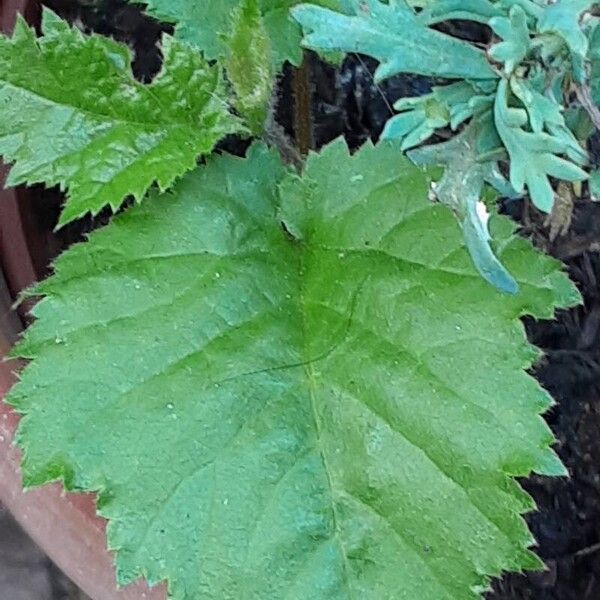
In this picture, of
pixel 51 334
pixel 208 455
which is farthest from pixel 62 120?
pixel 208 455

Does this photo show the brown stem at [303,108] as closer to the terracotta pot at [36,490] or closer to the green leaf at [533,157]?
the terracotta pot at [36,490]

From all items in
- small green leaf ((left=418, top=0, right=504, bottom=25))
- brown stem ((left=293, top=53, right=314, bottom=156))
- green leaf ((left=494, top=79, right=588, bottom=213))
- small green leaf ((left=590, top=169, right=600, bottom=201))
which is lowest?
brown stem ((left=293, top=53, right=314, bottom=156))

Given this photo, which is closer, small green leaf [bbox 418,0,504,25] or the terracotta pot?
small green leaf [bbox 418,0,504,25]

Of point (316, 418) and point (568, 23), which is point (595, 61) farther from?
point (316, 418)

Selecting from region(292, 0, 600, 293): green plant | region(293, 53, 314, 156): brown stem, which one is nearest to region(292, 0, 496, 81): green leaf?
region(292, 0, 600, 293): green plant

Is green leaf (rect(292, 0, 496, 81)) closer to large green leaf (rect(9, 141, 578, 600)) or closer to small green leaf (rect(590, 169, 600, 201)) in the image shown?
small green leaf (rect(590, 169, 600, 201))

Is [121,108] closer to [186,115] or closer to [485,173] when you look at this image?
[186,115]

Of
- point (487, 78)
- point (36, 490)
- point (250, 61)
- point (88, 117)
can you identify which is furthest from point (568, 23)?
point (36, 490)
